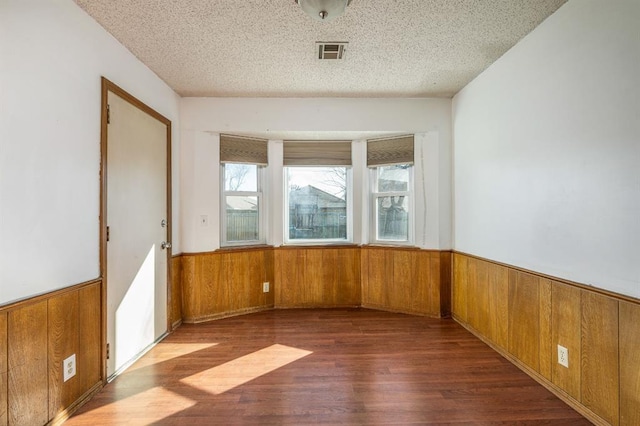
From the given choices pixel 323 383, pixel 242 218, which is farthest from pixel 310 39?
pixel 323 383

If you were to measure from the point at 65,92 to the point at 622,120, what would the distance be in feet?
Result: 10.3

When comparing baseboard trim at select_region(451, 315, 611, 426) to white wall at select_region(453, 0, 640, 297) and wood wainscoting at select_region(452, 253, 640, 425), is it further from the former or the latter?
white wall at select_region(453, 0, 640, 297)

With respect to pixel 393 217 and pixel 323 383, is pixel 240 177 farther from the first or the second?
pixel 323 383

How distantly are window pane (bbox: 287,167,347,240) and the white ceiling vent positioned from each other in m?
1.67

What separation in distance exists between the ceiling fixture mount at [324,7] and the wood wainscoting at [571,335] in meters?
2.21

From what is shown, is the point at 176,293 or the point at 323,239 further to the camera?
the point at 323,239

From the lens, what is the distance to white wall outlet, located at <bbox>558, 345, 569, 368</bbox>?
207 centimetres

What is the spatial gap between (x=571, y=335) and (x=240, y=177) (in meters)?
3.43

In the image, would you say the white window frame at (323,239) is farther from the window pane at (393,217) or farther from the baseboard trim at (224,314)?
the baseboard trim at (224,314)

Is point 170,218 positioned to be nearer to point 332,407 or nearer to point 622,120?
point 332,407

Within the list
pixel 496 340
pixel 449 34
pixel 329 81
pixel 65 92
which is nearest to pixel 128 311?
pixel 65 92

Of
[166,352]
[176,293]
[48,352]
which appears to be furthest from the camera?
[176,293]

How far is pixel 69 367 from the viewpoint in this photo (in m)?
1.97

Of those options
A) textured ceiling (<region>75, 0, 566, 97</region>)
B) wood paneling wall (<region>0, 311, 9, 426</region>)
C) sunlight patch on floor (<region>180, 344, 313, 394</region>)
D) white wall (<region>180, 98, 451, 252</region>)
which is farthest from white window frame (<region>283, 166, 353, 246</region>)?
wood paneling wall (<region>0, 311, 9, 426</region>)
